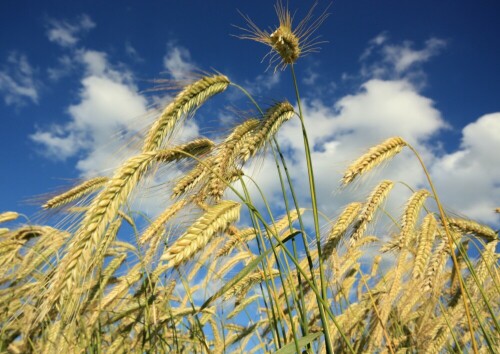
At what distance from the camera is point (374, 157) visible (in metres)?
2.38

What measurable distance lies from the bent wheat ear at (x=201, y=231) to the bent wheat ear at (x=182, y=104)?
18.6 inches

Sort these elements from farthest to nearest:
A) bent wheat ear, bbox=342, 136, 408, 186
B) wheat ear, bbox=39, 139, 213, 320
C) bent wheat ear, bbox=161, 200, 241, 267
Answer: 1. bent wheat ear, bbox=342, 136, 408, 186
2. bent wheat ear, bbox=161, 200, 241, 267
3. wheat ear, bbox=39, 139, 213, 320

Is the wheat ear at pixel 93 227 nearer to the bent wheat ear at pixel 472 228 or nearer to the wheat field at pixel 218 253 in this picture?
the wheat field at pixel 218 253

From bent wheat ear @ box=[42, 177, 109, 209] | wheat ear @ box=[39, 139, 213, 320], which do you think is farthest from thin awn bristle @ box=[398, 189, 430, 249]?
bent wheat ear @ box=[42, 177, 109, 209]

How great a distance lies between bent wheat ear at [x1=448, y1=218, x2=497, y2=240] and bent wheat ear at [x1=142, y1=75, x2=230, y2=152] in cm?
182

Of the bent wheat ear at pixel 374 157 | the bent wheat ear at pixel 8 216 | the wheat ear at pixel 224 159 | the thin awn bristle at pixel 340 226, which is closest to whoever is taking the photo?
the wheat ear at pixel 224 159

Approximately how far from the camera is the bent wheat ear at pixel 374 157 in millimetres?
2205

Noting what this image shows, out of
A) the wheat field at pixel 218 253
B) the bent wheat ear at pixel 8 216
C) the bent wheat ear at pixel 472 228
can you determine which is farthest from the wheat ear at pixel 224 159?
the bent wheat ear at pixel 8 216

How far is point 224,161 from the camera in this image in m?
2.07

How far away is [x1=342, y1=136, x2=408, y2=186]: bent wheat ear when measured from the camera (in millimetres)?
2205

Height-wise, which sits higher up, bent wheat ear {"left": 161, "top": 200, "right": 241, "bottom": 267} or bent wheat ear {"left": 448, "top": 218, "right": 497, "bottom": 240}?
bent wheat ear {"left": 448, "top": 218, "right": 497, "bottom": 240}

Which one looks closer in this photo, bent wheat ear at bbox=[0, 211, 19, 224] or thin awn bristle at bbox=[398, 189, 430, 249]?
thin awn bristle at bbox=[398, 189, 430, 249]

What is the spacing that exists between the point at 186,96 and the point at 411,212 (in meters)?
1.51

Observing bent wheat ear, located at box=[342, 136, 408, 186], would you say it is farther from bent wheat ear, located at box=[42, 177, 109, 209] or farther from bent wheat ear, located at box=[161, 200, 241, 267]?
bent wheat ear, located at box=[42, 177, 109, 209]
